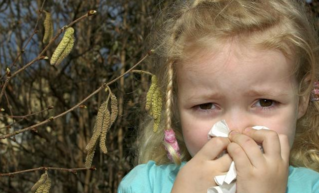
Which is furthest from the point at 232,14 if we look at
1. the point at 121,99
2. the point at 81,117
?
the point at 81,117

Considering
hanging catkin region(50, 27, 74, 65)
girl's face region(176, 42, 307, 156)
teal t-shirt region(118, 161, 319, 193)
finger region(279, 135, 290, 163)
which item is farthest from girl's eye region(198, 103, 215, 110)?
hanging catkin region(50, 27, 74, 65)

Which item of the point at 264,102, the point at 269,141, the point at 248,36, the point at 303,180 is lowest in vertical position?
the point at 303,180

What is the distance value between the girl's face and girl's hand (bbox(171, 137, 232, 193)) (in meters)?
0.09

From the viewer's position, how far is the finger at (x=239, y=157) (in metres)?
1.87

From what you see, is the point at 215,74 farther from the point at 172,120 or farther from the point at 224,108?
the point at 172,120

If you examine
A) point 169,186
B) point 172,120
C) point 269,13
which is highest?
point 269,13

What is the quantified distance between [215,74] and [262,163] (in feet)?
1.17

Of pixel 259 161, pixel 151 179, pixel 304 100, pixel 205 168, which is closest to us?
pixel 259 161

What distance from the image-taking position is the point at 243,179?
1871 mm

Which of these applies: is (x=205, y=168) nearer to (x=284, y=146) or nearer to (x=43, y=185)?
(x=284, y=146)

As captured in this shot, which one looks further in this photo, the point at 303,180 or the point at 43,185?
the point at 303,180

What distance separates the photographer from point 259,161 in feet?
6.15

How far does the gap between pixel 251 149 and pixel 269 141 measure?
0.07 m

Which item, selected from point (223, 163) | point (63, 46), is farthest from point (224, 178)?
point (63, 46)
